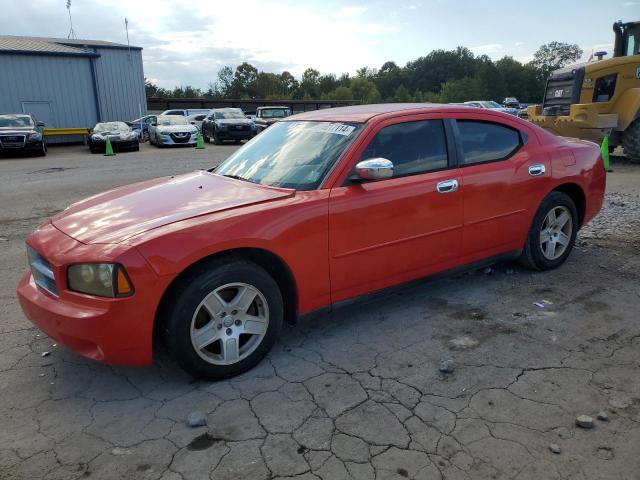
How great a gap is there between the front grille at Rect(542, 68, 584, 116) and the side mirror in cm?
1086

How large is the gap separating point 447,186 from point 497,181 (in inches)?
22.8

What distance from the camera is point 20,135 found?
18.0 meters

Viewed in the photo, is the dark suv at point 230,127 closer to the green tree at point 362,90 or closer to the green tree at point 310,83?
the green tree at point 310,83

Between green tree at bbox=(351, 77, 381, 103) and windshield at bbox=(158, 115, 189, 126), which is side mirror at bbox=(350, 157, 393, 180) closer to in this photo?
windshield at bbox=(158, 115, 189, 126)

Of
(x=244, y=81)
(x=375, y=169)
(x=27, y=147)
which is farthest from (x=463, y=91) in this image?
(x=375, y=169)

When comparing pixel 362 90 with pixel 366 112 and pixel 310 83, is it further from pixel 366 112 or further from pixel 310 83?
pixel 366 112

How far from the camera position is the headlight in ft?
8.89

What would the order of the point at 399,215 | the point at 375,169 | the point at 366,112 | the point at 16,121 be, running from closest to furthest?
the point at 375,169 → the point at 399,215 → the point at 366,112 → the point at 16,121

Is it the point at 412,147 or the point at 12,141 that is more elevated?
the point at 412,147

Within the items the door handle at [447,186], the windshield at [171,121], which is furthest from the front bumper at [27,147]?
the door handle at [447,186]

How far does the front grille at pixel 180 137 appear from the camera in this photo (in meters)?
22.0

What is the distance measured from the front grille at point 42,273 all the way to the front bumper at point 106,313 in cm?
7

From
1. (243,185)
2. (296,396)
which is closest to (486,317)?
(296,396)

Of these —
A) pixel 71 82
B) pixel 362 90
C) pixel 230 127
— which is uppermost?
pixel 362 90
